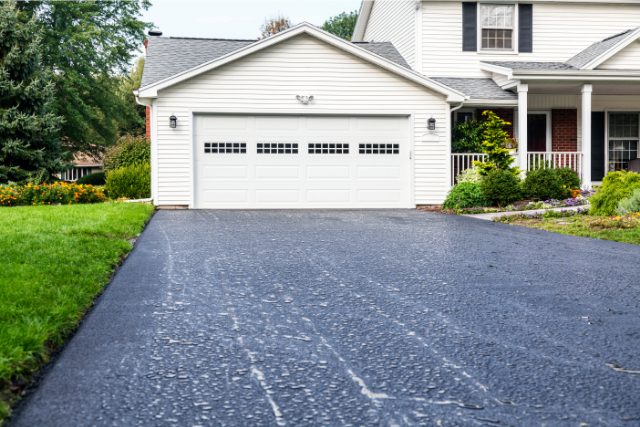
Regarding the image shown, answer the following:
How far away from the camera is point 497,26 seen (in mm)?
19594

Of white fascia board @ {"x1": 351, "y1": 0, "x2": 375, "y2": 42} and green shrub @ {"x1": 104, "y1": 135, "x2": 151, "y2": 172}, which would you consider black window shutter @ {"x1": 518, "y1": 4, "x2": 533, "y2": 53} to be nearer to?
white fascia board @ {"x1": 351, "y1": 0, "x2": 375, "y2": 42}

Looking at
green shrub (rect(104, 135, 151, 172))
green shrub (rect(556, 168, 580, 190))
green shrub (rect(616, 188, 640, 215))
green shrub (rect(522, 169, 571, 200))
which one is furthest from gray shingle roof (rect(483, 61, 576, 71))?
green shrub (rect(104, 135, 151, 172))

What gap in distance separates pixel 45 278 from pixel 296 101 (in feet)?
37.9

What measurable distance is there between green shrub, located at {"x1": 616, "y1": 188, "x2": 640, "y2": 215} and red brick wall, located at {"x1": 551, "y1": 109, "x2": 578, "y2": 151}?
7.42 metres

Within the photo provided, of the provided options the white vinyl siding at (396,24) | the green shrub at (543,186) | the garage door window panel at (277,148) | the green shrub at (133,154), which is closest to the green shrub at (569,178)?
the green shrub at (543,186)

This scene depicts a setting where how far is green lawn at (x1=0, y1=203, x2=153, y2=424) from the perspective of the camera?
357cm

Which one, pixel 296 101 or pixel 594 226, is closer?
pixel 594 226

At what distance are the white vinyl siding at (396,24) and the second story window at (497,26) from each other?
6.61 ft

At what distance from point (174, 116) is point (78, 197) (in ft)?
9.94

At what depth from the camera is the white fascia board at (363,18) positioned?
24902mm

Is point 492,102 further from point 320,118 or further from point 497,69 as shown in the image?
point 320,118

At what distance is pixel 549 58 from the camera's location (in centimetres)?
1973

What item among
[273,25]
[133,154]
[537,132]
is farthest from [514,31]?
[273,25]

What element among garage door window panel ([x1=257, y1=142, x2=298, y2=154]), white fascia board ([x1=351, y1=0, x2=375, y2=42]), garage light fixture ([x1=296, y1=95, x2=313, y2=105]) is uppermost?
white fascia board ([x1=351, y1=0, x2=375, y2=42])
